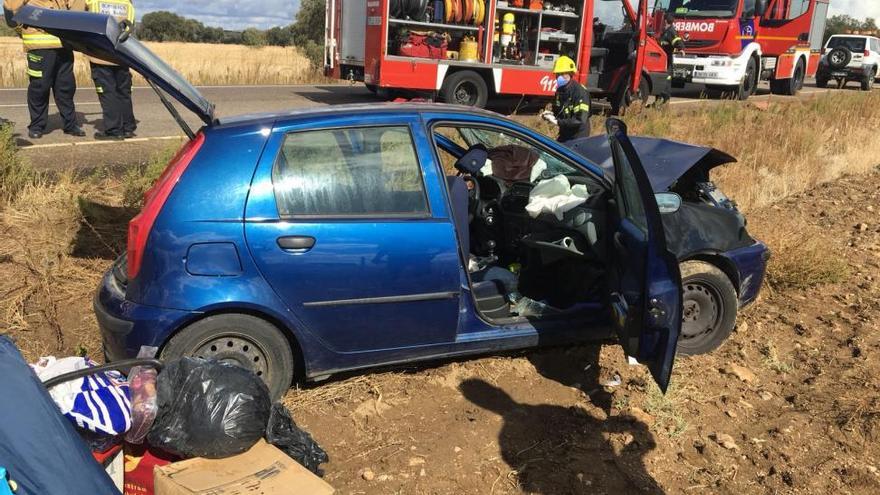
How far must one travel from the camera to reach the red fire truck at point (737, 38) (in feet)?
59.6

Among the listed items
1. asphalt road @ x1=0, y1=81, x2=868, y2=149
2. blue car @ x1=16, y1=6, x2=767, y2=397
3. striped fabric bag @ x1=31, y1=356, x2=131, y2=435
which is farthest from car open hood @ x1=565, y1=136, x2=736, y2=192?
asphalt road @ x1=0, y1=81, x2=868, y2=149

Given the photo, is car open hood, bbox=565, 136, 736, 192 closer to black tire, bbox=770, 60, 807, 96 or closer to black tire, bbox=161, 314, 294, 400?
black tire, bbox=161, 314, 294, 400

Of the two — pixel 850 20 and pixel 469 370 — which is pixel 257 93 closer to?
pixel 469 370

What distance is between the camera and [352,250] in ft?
11.7

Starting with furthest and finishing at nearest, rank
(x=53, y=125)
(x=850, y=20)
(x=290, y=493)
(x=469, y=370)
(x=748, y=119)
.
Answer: (x=850, y=20) → (x=748, y=119) → (x=53, y=125) → (x=469, y=370) → (x=290, y=493)

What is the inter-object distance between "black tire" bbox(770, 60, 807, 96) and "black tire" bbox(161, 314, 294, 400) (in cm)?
2087

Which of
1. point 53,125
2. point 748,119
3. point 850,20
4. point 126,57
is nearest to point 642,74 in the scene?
point 748,119

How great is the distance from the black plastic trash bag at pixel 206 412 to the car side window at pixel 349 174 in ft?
2.77

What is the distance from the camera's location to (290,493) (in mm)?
2697

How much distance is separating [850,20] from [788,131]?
6921 cm

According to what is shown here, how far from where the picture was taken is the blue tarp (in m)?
2.00

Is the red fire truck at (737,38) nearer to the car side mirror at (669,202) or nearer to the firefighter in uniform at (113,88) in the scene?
the firefighter in uniform at (113,88)

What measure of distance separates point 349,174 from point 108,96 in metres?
6.86

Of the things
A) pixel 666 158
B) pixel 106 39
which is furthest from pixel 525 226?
pixel 106 39
